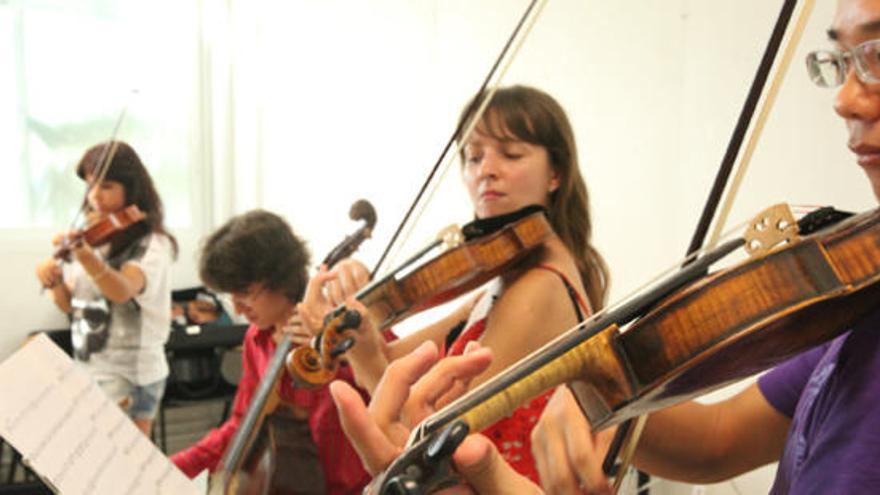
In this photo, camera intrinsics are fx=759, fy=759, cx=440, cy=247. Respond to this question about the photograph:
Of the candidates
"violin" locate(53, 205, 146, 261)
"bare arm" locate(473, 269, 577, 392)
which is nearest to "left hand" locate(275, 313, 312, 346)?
"bare arm" locate(473, 269, 577, 392)

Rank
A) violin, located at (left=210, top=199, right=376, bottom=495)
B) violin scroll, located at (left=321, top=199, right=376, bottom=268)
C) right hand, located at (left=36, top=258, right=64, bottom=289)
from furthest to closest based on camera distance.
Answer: right hand, located at (left=36, top=258, right=64, bottom=289)
violin scroll, located at (left=321, top=199, right=376, bottom=268)
violin, located at (left=210, top=199, right=376, bottom=495)

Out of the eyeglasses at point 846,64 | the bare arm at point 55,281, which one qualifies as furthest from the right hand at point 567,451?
the bare arm at point 55,281

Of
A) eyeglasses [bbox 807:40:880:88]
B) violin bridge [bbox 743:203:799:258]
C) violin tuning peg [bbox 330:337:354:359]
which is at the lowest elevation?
violin tuning peg [bbox 330:337:354:359]

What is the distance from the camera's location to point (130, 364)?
8.52 feet

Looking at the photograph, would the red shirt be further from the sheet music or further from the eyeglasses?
the eyeglasses

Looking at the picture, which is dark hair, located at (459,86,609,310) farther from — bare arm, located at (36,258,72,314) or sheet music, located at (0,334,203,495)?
bare arm, located at (36,258,72,314)

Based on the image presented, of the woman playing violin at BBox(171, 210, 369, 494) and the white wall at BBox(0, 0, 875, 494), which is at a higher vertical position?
the white wall at BBox(0, 0, 875, 494)

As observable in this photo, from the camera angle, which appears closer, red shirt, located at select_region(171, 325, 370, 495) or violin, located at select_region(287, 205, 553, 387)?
violin, located at select_region(287, 205, 553, 387)

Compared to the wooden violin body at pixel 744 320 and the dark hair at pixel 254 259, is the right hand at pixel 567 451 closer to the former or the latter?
the wooden violin body at pixel 744 320

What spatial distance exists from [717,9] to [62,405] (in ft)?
5.33

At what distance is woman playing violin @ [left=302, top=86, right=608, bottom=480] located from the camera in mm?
1044

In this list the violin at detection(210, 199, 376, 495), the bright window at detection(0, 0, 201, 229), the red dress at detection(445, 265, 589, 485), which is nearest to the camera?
the red dress at detection(445, 265, 589, 485)

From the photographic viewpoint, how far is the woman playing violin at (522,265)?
1044 mm

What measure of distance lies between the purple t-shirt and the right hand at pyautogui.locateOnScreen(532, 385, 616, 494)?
14cm
